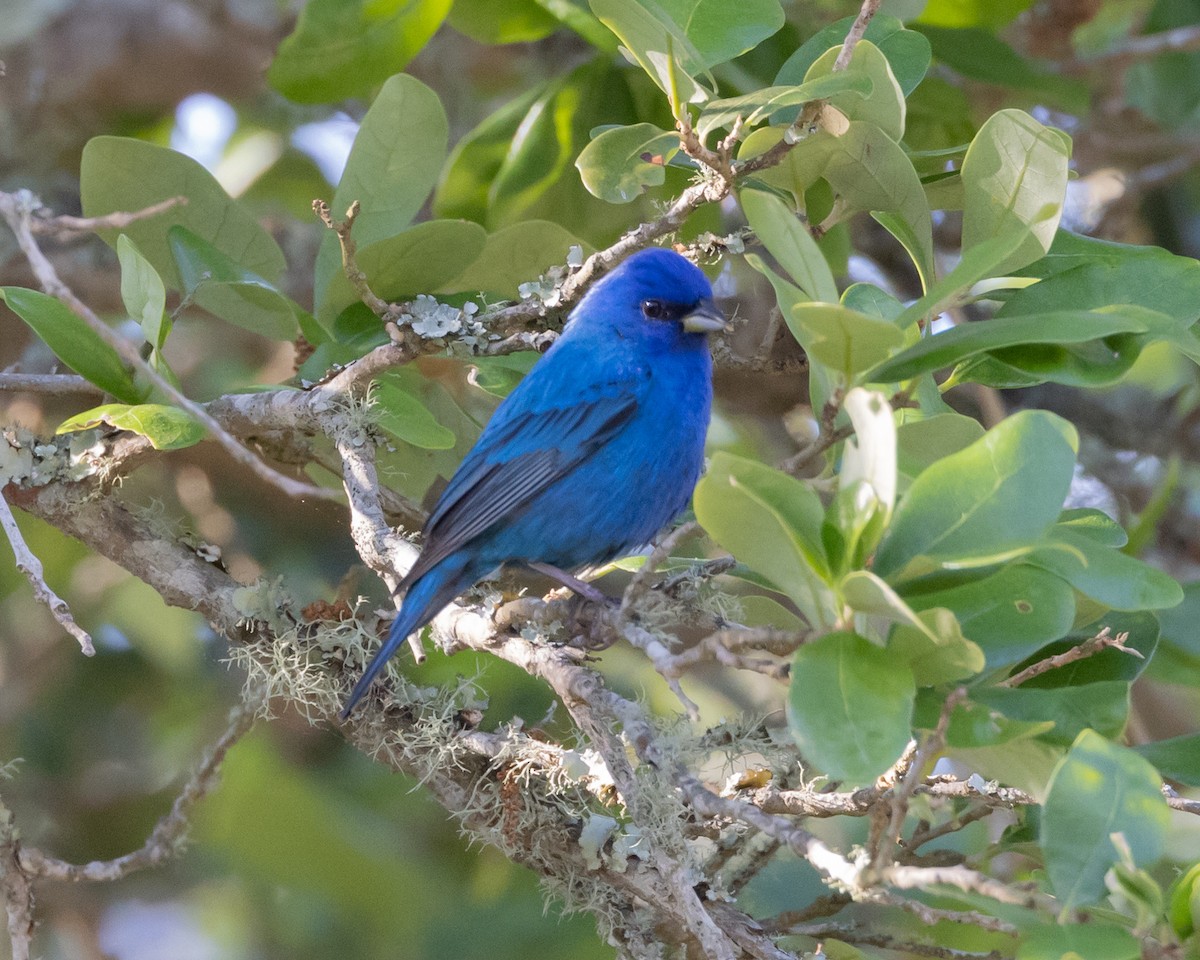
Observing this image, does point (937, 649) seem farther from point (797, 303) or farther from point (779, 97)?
point (779, 97)

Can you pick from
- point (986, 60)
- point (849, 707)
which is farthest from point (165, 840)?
point (986, 60)

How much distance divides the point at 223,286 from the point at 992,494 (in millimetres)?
2016

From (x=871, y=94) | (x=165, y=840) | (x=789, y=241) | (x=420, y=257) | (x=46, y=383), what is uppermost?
(x=871, y=94)

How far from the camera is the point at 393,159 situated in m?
3.20

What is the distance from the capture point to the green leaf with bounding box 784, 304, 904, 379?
182cm

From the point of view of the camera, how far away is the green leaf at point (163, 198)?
315cm

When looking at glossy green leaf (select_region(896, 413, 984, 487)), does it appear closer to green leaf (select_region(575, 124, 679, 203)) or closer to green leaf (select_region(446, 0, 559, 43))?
green leaf (select_region(575, 124, 679, 203))

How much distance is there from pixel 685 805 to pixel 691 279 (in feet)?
5.62

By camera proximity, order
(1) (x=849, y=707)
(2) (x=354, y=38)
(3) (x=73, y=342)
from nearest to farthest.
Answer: (1) (x=849, y=707) < (3) (x=73, y=342) < (2) (x=354, y=38)

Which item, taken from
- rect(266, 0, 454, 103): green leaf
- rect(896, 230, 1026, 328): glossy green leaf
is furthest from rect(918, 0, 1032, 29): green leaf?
rect(896, 230, 1026, 328): glossy green leaf

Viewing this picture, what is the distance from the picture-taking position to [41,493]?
3.17 metres

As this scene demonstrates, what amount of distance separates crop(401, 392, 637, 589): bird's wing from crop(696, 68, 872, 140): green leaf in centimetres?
127

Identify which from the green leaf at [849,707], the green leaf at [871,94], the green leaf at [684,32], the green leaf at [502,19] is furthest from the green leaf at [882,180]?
the green leaf at [502,19]

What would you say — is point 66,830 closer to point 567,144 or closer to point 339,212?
point 339,212
